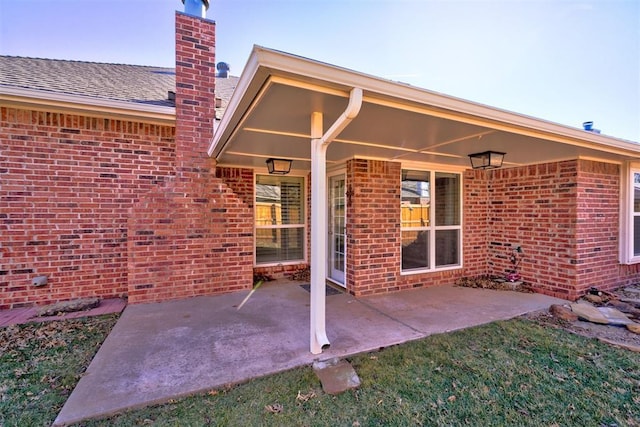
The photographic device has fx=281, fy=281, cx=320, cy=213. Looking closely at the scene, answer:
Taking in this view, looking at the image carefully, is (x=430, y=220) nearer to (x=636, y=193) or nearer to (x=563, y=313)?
(x=563, y=313)

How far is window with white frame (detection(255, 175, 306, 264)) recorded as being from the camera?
20.1 ft

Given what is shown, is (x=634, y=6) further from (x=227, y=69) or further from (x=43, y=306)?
(x=43, y=306)

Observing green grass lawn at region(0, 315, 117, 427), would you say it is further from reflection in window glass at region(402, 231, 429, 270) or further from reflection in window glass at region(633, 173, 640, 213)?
reflection in window glass at region(633, 173, 640, 213)

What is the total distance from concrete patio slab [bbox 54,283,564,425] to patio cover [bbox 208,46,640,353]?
0.63 metres

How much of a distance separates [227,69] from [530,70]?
959cm

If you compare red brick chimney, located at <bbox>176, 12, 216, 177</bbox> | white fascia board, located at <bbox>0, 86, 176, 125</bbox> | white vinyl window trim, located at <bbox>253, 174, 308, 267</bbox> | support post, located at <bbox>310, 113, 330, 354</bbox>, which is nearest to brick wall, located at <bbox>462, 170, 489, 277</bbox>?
white vinyl window trim, located at <bbox>253, 174, 308, 267</bbox>

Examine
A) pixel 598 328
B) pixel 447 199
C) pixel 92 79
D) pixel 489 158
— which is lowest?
pixel 598 328

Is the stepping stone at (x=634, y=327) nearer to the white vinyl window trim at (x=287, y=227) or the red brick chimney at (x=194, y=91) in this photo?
the white vinyl window trim at (x=287, y=227)

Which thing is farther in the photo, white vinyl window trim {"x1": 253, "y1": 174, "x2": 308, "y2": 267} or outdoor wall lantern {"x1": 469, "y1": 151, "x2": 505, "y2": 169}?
white vinyl window trim {"x1": 253, "y1": 174, "x2": 308, "y2": 267}

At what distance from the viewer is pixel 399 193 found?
202 inches

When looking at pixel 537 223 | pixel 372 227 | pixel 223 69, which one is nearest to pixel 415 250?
pixel 372 227

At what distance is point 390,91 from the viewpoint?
2285 mm

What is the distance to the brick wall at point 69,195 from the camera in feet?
13.4

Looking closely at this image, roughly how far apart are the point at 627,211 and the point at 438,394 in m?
5.86
